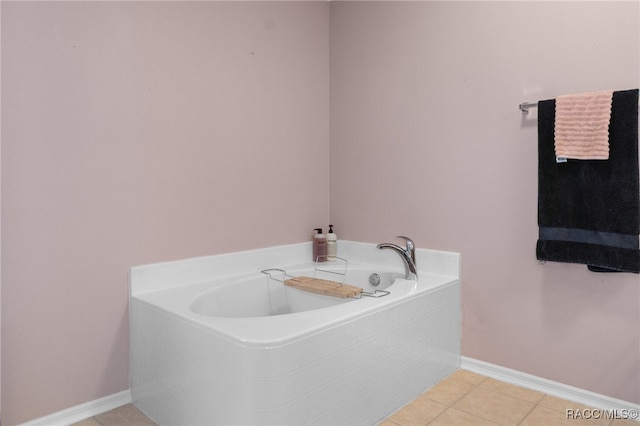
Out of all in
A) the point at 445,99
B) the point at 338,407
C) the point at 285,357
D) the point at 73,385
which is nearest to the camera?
the point at 285,357

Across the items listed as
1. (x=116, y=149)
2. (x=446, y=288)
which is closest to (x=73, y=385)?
(x=116, y=149)

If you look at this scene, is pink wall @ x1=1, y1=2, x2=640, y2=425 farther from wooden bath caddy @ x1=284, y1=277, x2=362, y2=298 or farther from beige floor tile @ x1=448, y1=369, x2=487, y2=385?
wooden bath caddy @ x1=284, y1=277, x2=362, y2=298

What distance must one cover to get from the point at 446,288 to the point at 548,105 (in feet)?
3.23

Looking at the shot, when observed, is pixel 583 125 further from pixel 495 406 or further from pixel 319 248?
pixel 319 248

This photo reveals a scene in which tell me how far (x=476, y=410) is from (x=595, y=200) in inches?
40.7

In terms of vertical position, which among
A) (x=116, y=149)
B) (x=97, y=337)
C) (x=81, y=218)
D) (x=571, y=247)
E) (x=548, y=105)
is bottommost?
(x=97, y=337)

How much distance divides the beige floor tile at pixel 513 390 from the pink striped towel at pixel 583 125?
111 centimetres

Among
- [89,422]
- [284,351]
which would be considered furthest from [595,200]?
[89,422]

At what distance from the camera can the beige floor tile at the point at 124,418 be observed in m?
1.83

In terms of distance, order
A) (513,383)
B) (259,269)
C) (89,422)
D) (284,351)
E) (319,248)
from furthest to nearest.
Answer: (319,248) < (259,269) < (513,383) < (89,422) < (284,351)

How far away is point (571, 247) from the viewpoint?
1.92m

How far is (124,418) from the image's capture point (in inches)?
73.5

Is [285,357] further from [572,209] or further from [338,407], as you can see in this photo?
Answer: [572,209]

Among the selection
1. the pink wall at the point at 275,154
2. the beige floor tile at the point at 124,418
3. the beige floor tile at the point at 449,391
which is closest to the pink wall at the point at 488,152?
the pink wall at the point at 275,154
